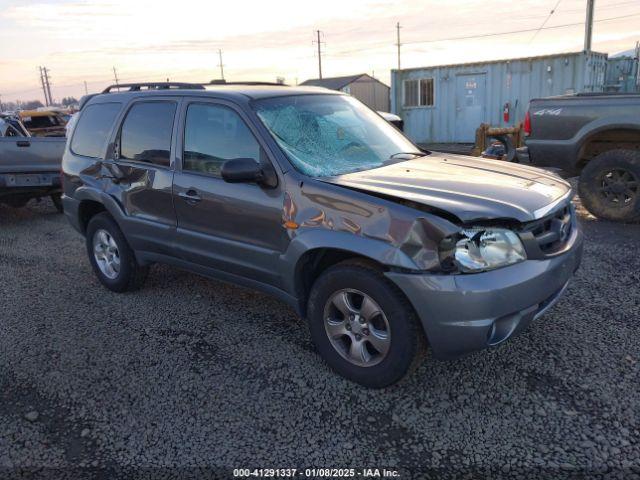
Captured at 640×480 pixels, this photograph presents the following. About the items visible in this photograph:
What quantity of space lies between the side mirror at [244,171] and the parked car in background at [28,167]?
6299 millimetres

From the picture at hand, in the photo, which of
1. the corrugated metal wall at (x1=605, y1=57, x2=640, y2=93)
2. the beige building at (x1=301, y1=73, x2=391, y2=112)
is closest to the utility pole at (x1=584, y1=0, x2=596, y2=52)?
the corrugated metal wall at (x1=605, y1=57, x2=640, y2=93)

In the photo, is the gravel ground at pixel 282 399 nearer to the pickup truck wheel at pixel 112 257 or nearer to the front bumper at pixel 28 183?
the pickup truck wheel at pixel 112 257

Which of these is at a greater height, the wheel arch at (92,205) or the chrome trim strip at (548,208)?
the chrome trim strip at (548,208)

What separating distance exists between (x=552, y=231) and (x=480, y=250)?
2.12 feet

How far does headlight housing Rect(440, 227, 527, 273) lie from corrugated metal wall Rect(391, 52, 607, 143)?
49.7ft

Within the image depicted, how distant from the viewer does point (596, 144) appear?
6.72 m

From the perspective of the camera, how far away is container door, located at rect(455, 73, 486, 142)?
1778 cm

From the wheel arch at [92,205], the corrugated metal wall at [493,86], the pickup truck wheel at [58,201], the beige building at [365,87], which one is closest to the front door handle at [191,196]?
→ the wheel arch at [92,205]

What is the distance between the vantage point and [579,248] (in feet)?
11.3

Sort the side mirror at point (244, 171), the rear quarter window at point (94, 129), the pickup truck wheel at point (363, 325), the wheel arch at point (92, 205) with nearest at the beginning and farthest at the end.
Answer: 1. the pickup truck wheel at point (363, 325)
2. the side mirror at point (244, 171)
3. the wheel arch at point (92, 205)
4. the rear quarter window at point (94, 129)

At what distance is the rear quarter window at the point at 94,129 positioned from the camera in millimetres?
4820

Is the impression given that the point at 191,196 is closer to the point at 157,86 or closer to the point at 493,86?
the point at 157,86

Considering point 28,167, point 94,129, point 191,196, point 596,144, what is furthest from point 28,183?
point 596,144

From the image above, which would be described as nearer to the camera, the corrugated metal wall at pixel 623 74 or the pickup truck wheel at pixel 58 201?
the pickup truck wheel at pixel 58 201
